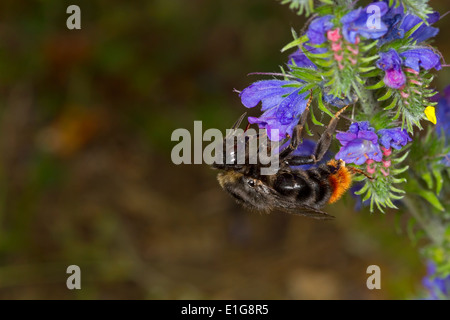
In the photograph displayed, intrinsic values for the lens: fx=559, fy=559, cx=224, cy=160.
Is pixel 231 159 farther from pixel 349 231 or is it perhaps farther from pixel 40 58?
pixel 40 58

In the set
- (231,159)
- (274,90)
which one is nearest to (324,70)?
(274,90)

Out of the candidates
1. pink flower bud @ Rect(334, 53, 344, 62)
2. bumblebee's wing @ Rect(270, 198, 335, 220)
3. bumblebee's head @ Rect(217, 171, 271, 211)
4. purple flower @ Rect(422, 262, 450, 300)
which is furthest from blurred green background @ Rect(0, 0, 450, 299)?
pink flower bud @ Rect(334, 53, 344, 62)

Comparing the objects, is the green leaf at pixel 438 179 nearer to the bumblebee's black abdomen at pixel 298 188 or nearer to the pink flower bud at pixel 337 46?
the bumblebee's black abdomen at pixel 298 188

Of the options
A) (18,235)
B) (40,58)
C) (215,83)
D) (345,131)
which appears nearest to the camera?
(345,131)

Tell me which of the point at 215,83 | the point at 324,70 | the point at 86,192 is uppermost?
the point at 215,83

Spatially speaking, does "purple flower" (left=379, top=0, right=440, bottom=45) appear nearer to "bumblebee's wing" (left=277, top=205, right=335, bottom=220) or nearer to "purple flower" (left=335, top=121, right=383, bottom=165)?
"purple flower" (left=335, top=121, right=383, bottom=165)

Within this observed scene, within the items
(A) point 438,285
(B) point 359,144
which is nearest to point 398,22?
(B) point 359,144

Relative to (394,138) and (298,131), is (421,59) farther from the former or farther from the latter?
(298,131)
